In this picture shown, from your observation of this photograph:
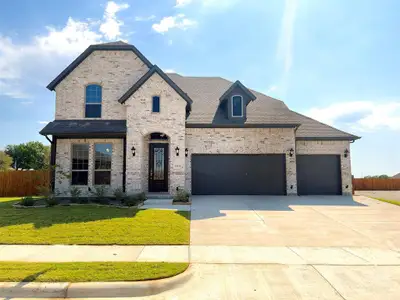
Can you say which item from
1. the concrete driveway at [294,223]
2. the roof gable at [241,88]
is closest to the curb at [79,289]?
the concrete driveway at [294,223]

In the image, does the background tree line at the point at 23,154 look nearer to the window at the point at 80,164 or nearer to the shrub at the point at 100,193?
the window at the point at 80,164

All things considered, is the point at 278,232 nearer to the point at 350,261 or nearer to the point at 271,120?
the point at 350,261

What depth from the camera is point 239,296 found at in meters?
3.86

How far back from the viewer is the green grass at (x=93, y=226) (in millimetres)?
6371

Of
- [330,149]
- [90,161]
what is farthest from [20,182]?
[330,149]

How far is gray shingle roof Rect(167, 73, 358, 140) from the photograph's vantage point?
14.8 m

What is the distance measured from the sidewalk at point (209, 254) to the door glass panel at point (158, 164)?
842 cm

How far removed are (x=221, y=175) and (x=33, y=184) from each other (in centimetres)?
1281

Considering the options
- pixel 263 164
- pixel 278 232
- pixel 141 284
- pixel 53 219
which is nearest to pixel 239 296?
pixel 141 284

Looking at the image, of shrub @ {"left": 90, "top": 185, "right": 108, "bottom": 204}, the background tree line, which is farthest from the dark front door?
the background tree line

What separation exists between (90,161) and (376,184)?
2539 cm

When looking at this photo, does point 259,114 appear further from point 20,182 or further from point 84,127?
point 20,182

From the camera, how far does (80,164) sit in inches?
551

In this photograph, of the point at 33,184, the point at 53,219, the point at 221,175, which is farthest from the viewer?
the point at 33,184
